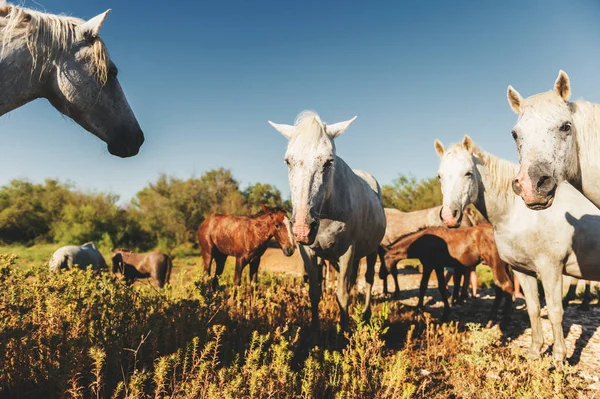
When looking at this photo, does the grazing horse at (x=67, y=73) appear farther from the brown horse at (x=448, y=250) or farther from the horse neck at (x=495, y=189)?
the brown horse at (x=448, y=250)

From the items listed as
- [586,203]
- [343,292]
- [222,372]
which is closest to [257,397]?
[222,372]

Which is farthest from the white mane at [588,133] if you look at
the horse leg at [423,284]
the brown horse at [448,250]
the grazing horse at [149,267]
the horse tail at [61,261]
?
the horse tail at [61,261]

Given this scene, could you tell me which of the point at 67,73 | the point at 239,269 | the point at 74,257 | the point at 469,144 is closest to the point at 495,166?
the point at 469,144

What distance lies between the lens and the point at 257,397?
233 centimetres

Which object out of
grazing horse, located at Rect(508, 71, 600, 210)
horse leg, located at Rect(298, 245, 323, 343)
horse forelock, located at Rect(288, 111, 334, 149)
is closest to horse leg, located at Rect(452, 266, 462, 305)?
horse leg, located at Rect(298, 245, 323, 343)

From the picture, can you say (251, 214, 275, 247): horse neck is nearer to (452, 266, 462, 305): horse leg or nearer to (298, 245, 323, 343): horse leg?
(298, 245, 323, 343): horse leg

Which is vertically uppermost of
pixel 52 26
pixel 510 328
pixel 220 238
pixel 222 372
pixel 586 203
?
pixel 52 26

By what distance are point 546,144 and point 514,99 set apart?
77 cm

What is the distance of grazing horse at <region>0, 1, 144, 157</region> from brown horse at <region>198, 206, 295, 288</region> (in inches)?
207

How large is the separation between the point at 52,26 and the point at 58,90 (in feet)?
1.25

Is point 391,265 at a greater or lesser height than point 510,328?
greater

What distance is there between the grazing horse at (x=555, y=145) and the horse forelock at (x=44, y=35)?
3.23 metres

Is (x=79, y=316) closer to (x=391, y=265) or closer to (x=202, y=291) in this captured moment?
(x=202, y=291)

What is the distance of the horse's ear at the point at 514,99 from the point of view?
3.12m
